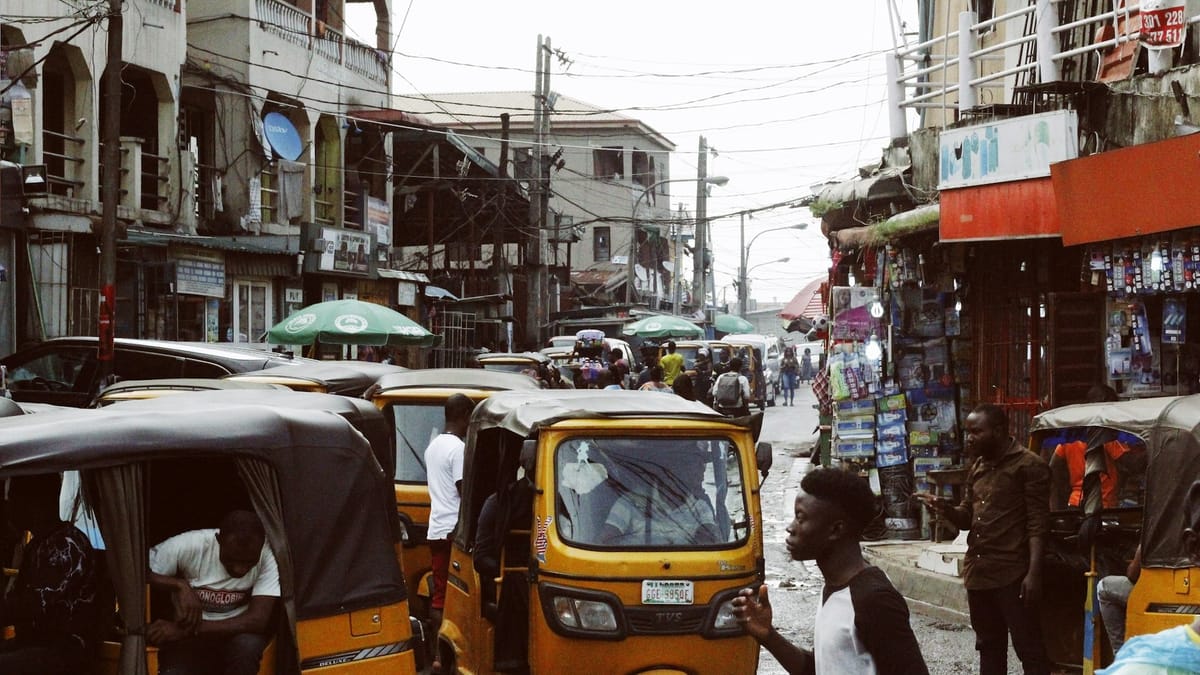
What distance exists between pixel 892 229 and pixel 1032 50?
238cm

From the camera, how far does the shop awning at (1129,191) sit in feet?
36.7

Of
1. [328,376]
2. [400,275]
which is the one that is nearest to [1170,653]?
[328,376]

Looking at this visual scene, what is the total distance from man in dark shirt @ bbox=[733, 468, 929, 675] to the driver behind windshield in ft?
11.7

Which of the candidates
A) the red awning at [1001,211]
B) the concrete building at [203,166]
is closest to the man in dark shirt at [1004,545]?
the red awning at [1001,211]

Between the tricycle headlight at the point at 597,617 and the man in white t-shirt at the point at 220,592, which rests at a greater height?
the man in white t-shirt at the point at 220,592

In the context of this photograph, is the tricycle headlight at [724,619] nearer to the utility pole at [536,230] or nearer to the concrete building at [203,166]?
the concrete building at [203,166]

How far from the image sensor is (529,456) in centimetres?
799

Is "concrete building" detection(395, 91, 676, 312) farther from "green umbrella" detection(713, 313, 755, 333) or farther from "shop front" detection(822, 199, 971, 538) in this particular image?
"shop front" detection(822, 199, 971, 538)

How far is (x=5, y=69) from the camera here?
20.5 m

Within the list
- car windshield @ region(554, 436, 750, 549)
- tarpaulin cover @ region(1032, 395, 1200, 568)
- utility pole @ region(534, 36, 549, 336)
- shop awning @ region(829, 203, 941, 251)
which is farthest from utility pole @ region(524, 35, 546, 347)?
tarpaulin cover @ region(1032, 395, 1200, 568)

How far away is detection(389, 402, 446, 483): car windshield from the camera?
454 inches

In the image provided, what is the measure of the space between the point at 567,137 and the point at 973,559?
6350cm

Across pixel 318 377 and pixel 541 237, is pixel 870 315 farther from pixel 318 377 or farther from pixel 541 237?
pixel 541 237

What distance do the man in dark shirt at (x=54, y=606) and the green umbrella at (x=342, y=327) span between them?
15.0 meters
